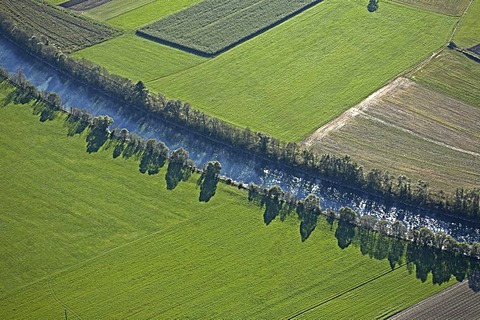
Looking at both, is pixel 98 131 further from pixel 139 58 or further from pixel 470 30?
pixel 470 30

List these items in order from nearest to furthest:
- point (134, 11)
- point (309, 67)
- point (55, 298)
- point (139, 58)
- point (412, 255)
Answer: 1. point (55, 298)
2. point (412, 255)
3. point (309, 67)
4. point (139, 58)
5. point (134, 11)

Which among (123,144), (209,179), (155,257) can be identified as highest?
Result: (123,144)

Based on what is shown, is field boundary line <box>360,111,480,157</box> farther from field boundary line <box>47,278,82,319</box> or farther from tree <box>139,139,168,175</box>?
field boundary line <box>47,278,82,319</box>

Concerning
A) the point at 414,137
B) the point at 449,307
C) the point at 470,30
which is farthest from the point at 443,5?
the point at 449,307

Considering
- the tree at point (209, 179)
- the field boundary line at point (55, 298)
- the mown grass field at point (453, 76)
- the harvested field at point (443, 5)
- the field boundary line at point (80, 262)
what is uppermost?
the harvested field at point (443, 5)

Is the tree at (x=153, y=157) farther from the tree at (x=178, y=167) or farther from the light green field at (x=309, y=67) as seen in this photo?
the light green field at (x=309, y=67)

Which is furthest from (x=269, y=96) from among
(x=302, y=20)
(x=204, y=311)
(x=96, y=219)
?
(x=204, y=311)

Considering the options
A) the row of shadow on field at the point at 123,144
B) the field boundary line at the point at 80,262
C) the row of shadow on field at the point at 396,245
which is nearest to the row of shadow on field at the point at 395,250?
the row of shadow on field at the point at 396,245

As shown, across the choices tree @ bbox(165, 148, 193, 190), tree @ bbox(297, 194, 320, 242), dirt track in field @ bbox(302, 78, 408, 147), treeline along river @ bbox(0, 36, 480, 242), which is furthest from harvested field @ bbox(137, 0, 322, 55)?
tree @ bbox(297, 194, 320, 242)
